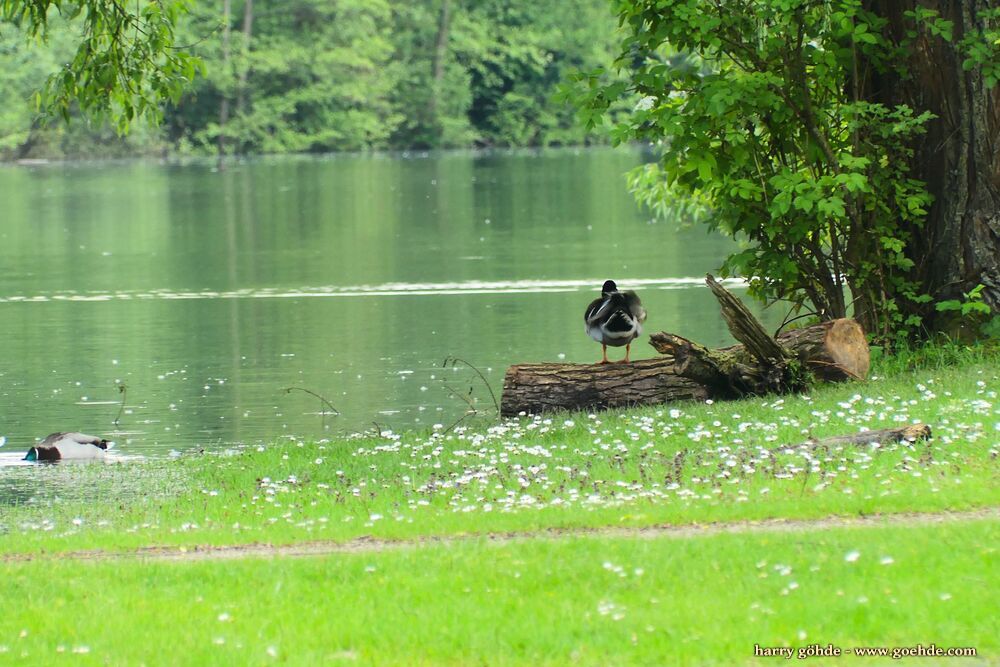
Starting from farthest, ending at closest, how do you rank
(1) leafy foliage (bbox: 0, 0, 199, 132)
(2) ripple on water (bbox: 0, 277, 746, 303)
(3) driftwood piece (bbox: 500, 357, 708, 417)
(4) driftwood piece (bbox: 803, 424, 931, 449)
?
1. (2) ripple on water (bbox: 0, 277, 746, 303)
2. (1) leafy foliage (bbox: 0, 0, 199, 132)
3. (3) driftwood piece (bbox: 500, 357, 708, 417)
4. (4) driftwood piece (bbox: 803, 424, 931, 449)

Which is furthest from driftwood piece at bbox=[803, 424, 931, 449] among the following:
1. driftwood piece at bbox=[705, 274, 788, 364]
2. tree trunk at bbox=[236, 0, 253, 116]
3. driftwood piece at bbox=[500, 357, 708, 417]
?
tree trunk at bbox=[236, 0, 253, 116]

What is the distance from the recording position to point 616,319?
1452cm

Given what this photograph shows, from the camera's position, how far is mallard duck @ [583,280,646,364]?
1454 cm

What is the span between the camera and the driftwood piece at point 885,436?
10.6m

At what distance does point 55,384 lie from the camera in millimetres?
18438

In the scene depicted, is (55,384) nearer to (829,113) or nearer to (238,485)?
(238,485)

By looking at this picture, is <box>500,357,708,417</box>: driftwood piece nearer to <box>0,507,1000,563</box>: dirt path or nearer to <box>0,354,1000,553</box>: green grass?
<box>0,354,1000,553</box>: green grass

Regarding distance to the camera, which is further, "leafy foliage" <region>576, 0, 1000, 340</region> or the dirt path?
"leafy foliage" <region>576, 0, 1000, 340</region>

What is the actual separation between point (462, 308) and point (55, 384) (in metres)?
7.72

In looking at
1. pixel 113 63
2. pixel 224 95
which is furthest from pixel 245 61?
pixel 113 63

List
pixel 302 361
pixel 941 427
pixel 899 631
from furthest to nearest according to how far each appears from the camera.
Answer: pixel 302 361 < pixel 941 427 < pixel 899 631

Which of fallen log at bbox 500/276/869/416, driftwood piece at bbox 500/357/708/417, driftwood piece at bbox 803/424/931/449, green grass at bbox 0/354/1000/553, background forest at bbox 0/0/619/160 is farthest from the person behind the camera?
background forest at bbox 0/0/619/160

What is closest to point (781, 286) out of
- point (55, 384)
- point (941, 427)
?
point (941, 427)

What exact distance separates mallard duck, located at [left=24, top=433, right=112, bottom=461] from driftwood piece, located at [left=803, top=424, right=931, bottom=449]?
667 centimetres
